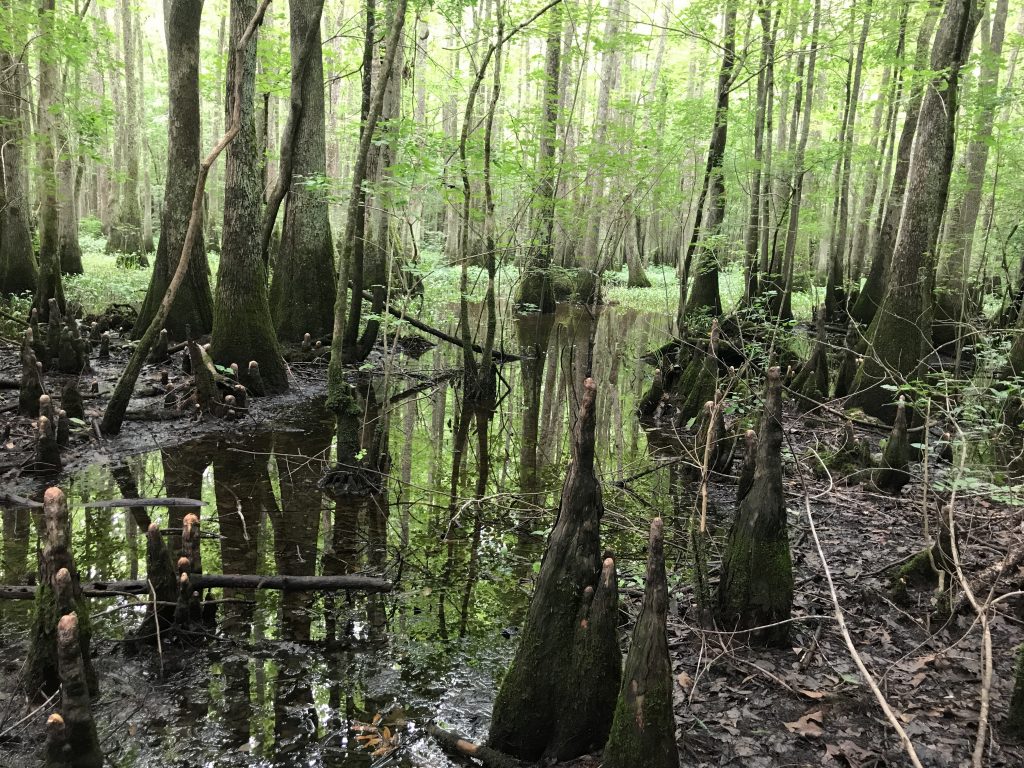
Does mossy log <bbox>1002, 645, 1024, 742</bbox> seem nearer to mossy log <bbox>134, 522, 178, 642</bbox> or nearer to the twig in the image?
the twig

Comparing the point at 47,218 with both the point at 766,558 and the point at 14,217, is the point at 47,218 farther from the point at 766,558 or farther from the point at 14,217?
the point at 766,558

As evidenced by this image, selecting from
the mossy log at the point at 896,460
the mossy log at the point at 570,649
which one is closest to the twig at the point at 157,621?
the mossy log at the point at 570,649

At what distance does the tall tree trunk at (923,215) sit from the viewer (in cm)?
793

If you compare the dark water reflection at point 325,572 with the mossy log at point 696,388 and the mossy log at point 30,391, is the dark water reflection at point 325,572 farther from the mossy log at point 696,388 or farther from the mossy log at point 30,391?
the mossy log at point 30,391

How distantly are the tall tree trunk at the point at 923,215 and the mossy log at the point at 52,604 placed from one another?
25.9ft

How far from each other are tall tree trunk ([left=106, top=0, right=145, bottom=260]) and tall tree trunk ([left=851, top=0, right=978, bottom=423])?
2051 cm

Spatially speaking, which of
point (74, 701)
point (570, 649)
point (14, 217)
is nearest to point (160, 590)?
point (74, 701)

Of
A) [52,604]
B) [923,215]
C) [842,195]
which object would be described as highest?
[842,195]

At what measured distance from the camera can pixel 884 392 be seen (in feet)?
29.6

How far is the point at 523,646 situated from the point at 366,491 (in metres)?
3.76

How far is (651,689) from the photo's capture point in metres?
2.55

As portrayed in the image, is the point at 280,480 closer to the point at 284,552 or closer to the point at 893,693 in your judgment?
the point at 284,552

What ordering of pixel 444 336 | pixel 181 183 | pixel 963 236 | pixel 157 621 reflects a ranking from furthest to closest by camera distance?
pixel 963 236 < pixel 444 336 < pixel 181 183 < pixel 157 621

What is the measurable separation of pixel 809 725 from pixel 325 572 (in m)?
3.31
